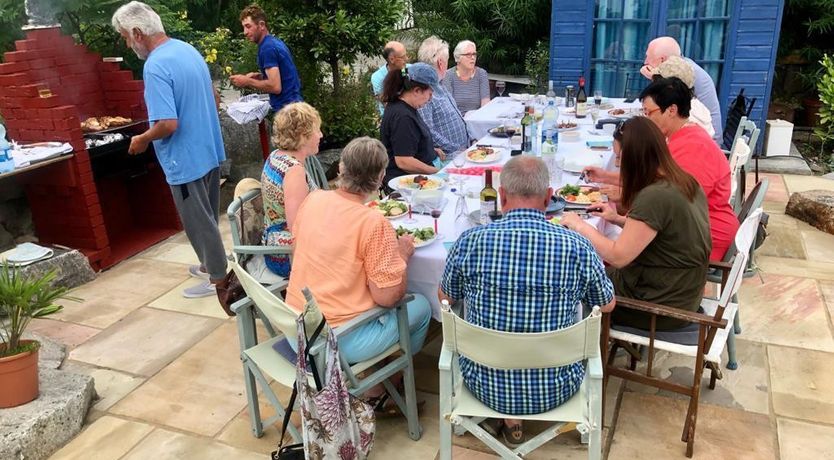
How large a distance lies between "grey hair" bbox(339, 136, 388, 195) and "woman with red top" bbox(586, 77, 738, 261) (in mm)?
1485

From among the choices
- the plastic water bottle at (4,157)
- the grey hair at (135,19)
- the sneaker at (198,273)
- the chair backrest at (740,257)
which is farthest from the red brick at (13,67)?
the chair backrest at (740,257)

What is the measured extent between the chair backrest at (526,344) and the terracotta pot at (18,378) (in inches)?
73.5

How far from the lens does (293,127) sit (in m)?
3.06

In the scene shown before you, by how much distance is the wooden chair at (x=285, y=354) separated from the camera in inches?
88.4

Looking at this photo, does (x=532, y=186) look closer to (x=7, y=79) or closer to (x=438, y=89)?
(x=438, y=89)

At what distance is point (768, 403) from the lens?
293cm

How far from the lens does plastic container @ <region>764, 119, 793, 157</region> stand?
21.3 feet

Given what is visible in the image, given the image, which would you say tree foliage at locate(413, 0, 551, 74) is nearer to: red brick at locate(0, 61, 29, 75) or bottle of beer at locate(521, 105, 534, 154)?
bottle of beer at locate(521, 105, 534, 154)

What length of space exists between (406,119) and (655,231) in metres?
1.93

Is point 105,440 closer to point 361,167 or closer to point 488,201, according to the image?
point 361,167

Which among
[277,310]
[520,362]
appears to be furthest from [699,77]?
[277,310]

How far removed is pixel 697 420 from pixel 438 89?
2.92 metres

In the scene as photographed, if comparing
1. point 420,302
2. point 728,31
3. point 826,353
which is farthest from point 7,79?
point 728,31

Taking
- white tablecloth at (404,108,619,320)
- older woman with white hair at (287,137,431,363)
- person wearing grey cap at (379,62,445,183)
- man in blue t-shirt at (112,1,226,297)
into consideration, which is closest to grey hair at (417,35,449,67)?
person wearing grey cap at (379,62,445,183)
